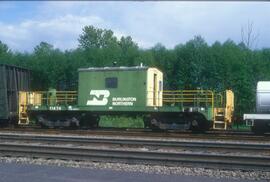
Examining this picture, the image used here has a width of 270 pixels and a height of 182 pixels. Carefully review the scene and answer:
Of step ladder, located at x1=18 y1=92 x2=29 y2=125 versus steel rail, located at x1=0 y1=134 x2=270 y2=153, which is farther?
step ladder, located at x1=18 y1=92 x2=29 y2=125

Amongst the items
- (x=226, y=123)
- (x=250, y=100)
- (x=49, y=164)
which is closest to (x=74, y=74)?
(x=250, y=100)

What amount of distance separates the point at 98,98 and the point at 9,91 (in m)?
4.81

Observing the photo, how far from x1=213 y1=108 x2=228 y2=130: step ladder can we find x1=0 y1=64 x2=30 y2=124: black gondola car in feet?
33.9

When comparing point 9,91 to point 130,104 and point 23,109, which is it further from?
point 130,104

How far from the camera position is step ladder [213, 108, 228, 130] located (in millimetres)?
20180

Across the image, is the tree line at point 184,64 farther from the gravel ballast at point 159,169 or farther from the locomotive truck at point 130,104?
the gravel ballast at point 159,169

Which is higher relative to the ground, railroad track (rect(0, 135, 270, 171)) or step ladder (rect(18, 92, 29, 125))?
step ladder (rect(18, 92, 29, 125))

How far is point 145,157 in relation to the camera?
11297 millimetres

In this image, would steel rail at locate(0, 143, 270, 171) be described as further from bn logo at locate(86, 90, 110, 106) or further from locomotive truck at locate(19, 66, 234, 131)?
bn logo at locate(86, 90, 110, 106)

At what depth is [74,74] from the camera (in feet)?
102

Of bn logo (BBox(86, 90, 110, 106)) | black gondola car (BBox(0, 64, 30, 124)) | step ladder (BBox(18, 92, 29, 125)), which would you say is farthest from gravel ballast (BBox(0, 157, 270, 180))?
step ladder (BBox(18, 92, 29, 125))

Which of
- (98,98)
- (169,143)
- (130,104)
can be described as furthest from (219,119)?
(169,143)

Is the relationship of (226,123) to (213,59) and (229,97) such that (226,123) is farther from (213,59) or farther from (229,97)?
(213,59)

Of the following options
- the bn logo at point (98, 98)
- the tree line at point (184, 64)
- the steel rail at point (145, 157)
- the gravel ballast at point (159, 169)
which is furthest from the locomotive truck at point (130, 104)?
the gravel ballast at point (159, 169)
